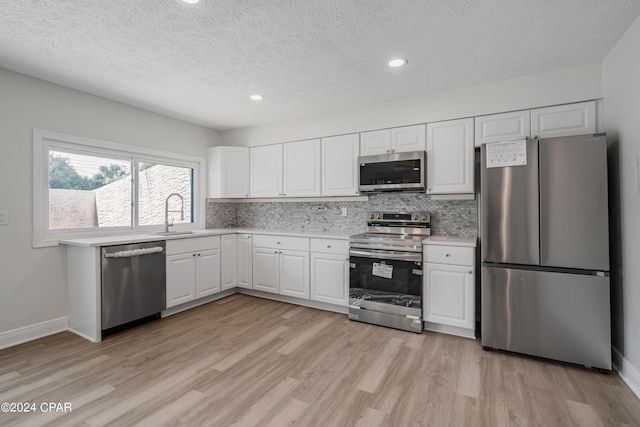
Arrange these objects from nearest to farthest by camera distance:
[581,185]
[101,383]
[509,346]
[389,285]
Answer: [101,383], [581,185], [509,346], [389,285]

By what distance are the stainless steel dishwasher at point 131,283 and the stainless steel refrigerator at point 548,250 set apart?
3.17 m

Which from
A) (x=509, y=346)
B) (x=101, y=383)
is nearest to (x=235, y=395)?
(x=101, y=383)

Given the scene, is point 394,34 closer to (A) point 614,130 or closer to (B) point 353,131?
(B) point 353,131

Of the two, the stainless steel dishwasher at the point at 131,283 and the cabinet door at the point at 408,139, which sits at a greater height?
the cabinet door at the point at 408,139

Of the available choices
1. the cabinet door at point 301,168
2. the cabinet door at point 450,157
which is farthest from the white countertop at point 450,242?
the cabinet door at point 301,168

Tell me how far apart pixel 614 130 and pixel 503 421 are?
225 centimetres

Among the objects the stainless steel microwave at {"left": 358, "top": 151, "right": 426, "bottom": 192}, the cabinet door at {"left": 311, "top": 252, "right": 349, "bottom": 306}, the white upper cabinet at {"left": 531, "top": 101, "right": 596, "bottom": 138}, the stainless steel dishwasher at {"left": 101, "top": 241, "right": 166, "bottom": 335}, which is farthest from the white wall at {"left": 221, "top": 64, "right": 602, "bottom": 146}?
the stainless steel dishwasher at {"left": 101, "top": 241, "right": 166, "bottom": 335}

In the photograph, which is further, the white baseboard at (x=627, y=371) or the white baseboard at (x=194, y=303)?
the white baseboard at (x=194, y=303)

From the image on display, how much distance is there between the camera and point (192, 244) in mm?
3631

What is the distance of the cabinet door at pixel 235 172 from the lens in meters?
4.42

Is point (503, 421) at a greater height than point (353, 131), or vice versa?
point (353, 131)

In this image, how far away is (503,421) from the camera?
172cm

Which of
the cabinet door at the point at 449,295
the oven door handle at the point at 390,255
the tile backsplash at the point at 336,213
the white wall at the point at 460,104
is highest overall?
the white wall at the point at 460,104

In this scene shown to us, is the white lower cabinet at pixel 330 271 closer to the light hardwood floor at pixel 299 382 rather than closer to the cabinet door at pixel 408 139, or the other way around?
the light hardwood floor at pixel 299 382
